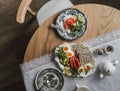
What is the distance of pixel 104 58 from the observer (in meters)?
1.40

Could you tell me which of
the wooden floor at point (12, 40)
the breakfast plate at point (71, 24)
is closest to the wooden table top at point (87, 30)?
the breakfast plate at point (71, 24)

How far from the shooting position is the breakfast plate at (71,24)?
141 cm

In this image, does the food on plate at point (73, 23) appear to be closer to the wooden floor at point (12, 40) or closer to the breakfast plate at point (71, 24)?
the breakfast plate at point (71, 24)

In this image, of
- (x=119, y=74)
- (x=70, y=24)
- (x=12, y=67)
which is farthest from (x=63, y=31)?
(x=12, y=67)

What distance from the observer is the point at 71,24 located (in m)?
1.43

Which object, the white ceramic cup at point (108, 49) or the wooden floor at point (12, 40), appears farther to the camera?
the wooden floor at point (12, 40)

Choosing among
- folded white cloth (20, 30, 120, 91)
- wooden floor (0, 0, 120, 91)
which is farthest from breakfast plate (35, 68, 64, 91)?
wooden floor (0, 0, 120, 91)

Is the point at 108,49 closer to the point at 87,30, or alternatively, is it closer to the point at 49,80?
the point at 87,30

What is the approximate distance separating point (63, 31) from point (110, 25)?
0.92ft

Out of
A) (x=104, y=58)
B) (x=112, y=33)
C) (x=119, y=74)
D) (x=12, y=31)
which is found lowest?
(x=119, y=74)

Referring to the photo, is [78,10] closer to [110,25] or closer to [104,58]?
[110,25]

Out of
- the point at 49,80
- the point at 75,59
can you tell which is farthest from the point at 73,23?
the point at 49,80

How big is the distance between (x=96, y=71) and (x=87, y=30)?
24 cm

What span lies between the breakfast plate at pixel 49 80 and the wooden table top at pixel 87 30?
0.11 m
